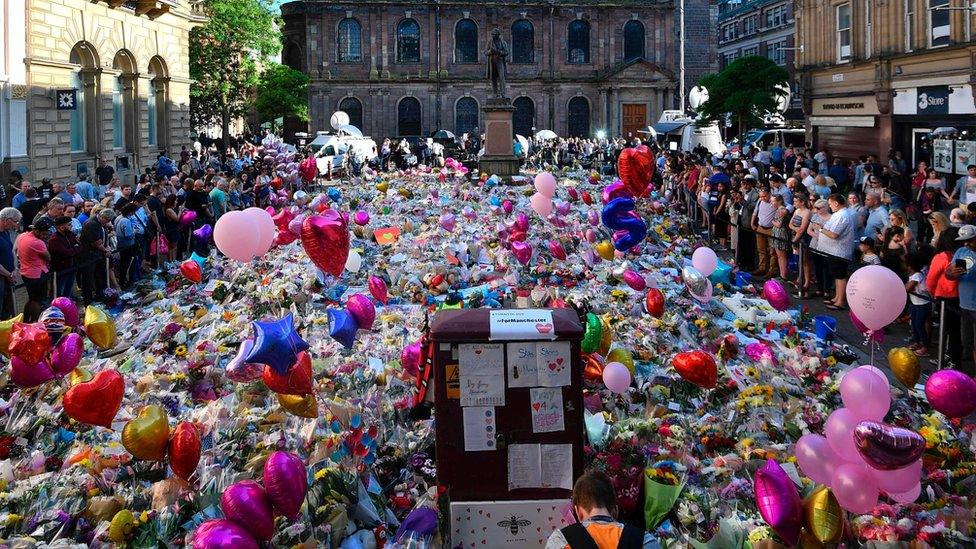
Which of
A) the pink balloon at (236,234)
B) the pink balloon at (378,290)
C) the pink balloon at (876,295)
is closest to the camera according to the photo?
the pink balloon at (876,295)

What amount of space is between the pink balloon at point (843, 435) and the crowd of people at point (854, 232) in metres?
4.02

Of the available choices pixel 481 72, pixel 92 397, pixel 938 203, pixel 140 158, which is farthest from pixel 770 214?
pixel 481 72

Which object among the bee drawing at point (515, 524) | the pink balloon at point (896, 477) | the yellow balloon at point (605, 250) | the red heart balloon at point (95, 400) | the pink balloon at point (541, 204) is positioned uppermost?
the pink balloon at point (541, 204)

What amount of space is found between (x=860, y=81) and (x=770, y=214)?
1401 centimetres

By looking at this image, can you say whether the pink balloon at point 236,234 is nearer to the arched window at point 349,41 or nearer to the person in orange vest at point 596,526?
the person in orange vest at point 596,526

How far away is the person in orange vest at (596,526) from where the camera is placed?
388cm

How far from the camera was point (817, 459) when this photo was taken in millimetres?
5816

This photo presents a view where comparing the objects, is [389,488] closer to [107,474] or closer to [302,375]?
[302,375]

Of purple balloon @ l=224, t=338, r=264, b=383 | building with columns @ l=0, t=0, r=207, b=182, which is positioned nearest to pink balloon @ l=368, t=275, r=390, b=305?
purple balloon @ l=224, t=338, r=264, b=383

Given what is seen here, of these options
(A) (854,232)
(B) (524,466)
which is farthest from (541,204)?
(B) (524,466)

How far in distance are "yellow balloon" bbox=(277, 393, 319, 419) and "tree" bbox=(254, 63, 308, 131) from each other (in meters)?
48.6

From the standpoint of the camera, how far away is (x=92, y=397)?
21.6 ft

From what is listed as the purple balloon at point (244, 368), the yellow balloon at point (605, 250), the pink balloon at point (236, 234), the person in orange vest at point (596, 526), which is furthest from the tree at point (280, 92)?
the person in orange vest at point (596, 526)

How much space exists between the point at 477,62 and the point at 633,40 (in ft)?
35.0
